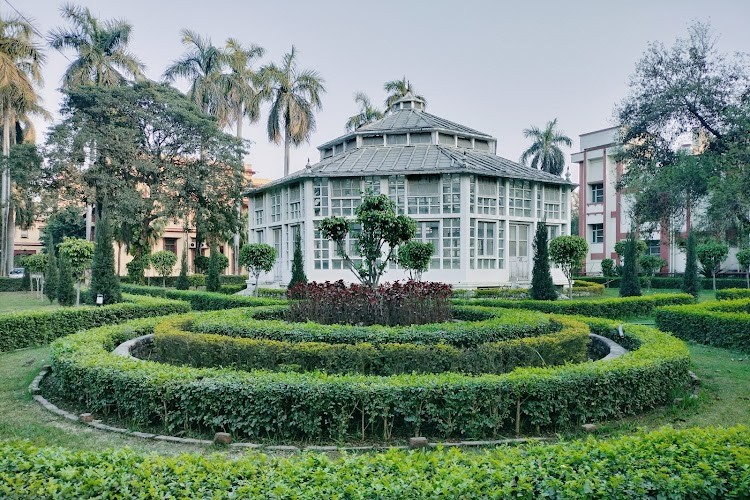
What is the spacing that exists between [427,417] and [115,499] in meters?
3.57

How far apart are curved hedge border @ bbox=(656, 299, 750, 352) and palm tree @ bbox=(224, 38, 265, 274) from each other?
30435 millimetres

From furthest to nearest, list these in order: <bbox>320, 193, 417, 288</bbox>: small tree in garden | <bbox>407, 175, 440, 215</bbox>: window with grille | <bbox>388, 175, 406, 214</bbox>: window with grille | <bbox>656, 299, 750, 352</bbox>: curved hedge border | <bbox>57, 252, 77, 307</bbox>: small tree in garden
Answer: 1. <bbox>388, 175, 406, 214</bbox>: window with grille
2. <bbox>407, 175, 440, 215</bbox>: window with grille
3. <bbox>57, 252, 77, 307</bbox>: small tree in garden
4. <bbox>320, 193, 417, 288</bbox>: small tree in garden
5. <bbox>656, 299, 750, 352</bbox>: curved hedge border

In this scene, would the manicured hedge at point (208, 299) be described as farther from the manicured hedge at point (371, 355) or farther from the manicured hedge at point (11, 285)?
the manicured hedge at point (11, 285)

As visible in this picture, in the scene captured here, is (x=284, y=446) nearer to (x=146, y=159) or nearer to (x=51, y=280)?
(x=51, y=280)

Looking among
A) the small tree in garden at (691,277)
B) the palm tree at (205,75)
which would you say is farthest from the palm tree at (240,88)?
the small tree in garden at (691,277)

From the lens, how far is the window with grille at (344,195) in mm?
25016

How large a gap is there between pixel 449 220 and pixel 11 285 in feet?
97.0

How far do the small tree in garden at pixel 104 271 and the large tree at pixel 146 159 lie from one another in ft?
48.5

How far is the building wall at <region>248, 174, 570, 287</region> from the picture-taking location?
2384 centimetres

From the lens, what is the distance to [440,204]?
24203 millimetres

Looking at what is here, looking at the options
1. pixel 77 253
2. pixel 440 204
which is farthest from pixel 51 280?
pixel 440 204

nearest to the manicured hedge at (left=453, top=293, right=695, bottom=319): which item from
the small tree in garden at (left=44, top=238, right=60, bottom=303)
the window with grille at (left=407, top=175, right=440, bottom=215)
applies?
the window with grille at (left=407, top=175, right=440, bottom=215)

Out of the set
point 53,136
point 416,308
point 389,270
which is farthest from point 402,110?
point 416,308

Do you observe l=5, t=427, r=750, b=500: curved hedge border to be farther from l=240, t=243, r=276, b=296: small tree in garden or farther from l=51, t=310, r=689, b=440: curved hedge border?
l=240, t=243, r=276, b=296: small tree in garden
